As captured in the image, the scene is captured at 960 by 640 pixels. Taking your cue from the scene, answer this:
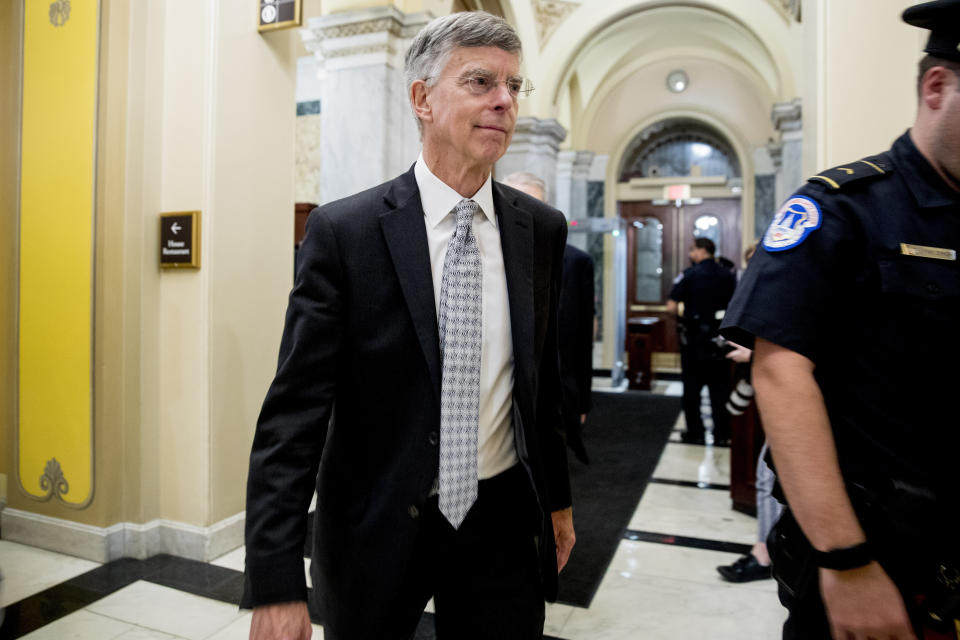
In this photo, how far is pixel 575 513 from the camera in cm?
409

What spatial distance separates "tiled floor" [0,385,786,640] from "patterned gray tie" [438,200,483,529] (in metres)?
1.64

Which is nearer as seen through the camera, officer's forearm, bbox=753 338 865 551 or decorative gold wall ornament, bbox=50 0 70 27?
officer's forearm, bbox=753 338 865 551

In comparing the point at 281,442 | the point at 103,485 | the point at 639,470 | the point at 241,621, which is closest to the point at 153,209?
the point at 103,485

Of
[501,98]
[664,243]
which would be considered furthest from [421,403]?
[664,243]

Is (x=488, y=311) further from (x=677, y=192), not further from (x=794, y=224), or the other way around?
(x=677, y=192)

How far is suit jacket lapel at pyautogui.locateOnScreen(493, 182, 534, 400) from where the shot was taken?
131 cm

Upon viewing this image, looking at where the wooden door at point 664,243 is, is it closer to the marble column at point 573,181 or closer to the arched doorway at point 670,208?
the arched doorway at point 670,208

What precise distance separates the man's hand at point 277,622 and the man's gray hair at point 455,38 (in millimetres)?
1009

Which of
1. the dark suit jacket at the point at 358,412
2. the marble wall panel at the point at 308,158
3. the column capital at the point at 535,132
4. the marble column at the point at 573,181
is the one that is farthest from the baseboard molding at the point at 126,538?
the marble column at the point at 573,181

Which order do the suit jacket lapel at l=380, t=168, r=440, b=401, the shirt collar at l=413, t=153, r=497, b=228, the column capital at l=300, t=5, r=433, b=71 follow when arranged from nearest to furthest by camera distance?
the suit jacket lapel at l=380, t=168, r=440, b=401
the shirt collar at l=413, t=153, r=497, b=228
the column capital at l=300, t=5, r=433, b=71

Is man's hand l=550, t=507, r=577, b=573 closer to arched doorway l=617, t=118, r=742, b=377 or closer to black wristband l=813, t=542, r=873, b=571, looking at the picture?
black wristband l=813, t=542, r=873, b=571

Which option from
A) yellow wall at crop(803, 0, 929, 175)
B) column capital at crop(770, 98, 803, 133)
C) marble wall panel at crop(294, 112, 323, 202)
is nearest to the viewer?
yellow wall at crop(803, 0, 929, 175)

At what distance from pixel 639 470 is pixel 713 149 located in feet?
29.7

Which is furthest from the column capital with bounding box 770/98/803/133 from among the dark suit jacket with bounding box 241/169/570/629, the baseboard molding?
the dark suit jacket with bounding box 241/169/570/629
